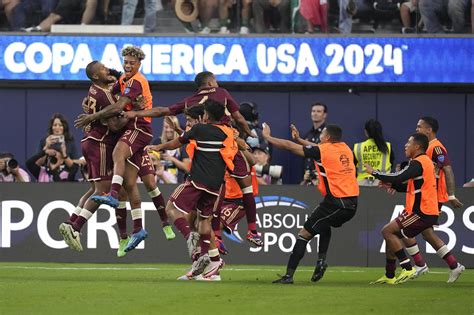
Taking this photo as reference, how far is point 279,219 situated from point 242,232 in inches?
25.0

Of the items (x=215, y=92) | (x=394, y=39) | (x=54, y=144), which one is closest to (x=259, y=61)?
(x=394, y=39)

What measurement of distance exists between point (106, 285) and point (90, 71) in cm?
299

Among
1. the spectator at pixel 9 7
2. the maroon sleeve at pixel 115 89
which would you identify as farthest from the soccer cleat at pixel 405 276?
the spectator at pixel 9 7

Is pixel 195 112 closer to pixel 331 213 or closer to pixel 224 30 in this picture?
pixel 331 213

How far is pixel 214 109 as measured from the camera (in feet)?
53.4

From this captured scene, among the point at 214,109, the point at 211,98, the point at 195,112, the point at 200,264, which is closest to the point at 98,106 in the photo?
the point at 195,112

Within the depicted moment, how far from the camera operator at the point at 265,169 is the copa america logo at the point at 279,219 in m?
0.77

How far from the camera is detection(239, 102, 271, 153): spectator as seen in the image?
22.2 meters

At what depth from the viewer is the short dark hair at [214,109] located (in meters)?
16.3

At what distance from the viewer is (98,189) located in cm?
1716

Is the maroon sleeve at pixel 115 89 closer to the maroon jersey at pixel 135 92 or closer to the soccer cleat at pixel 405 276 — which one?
the maroon jersey at pixel 135 92

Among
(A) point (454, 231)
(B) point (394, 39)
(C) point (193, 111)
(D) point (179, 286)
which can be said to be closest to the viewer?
(D) point (179, 286)

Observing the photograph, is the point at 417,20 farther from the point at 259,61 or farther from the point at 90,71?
the point at 90,71

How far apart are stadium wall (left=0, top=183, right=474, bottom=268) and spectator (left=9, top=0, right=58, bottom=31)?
392 cm
